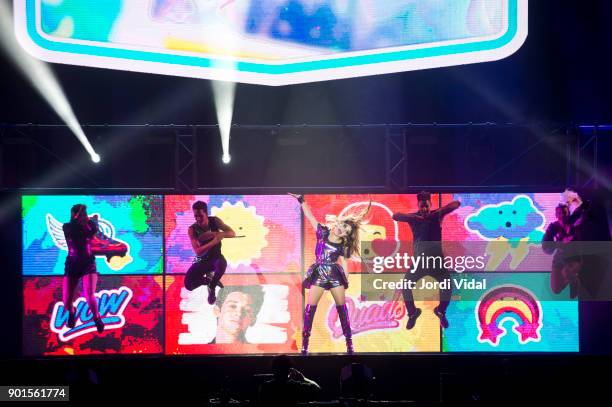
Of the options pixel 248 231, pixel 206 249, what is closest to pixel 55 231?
pixel 206 249

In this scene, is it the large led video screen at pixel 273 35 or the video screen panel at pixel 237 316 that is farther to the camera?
the video screen panel at pixel 237 316

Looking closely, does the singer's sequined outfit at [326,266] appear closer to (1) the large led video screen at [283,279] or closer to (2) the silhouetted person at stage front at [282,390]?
(1) the large led video screen at [283,279]

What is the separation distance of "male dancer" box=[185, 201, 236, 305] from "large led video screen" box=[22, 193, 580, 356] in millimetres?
28

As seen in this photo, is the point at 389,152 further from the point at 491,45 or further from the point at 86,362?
the point at 86,362

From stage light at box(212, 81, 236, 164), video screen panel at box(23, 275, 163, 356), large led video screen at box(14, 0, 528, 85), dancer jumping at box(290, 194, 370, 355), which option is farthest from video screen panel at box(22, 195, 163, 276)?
dancer jumping at box(290, 194, 370, 355)

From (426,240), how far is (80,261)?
482cm

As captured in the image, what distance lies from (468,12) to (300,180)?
3.44 meters

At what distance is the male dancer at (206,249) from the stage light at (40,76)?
5.79 ft

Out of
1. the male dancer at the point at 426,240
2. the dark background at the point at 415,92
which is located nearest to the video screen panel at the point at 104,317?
the dark background at the point at 415,92

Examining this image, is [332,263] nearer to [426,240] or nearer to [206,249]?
[426,240]

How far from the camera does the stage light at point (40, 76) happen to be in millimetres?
9812

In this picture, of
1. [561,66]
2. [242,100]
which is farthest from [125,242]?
[561,66]

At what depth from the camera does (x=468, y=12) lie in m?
9.90

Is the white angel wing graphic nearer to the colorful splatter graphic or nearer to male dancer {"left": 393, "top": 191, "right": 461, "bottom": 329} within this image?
the colorful splatter graphic
